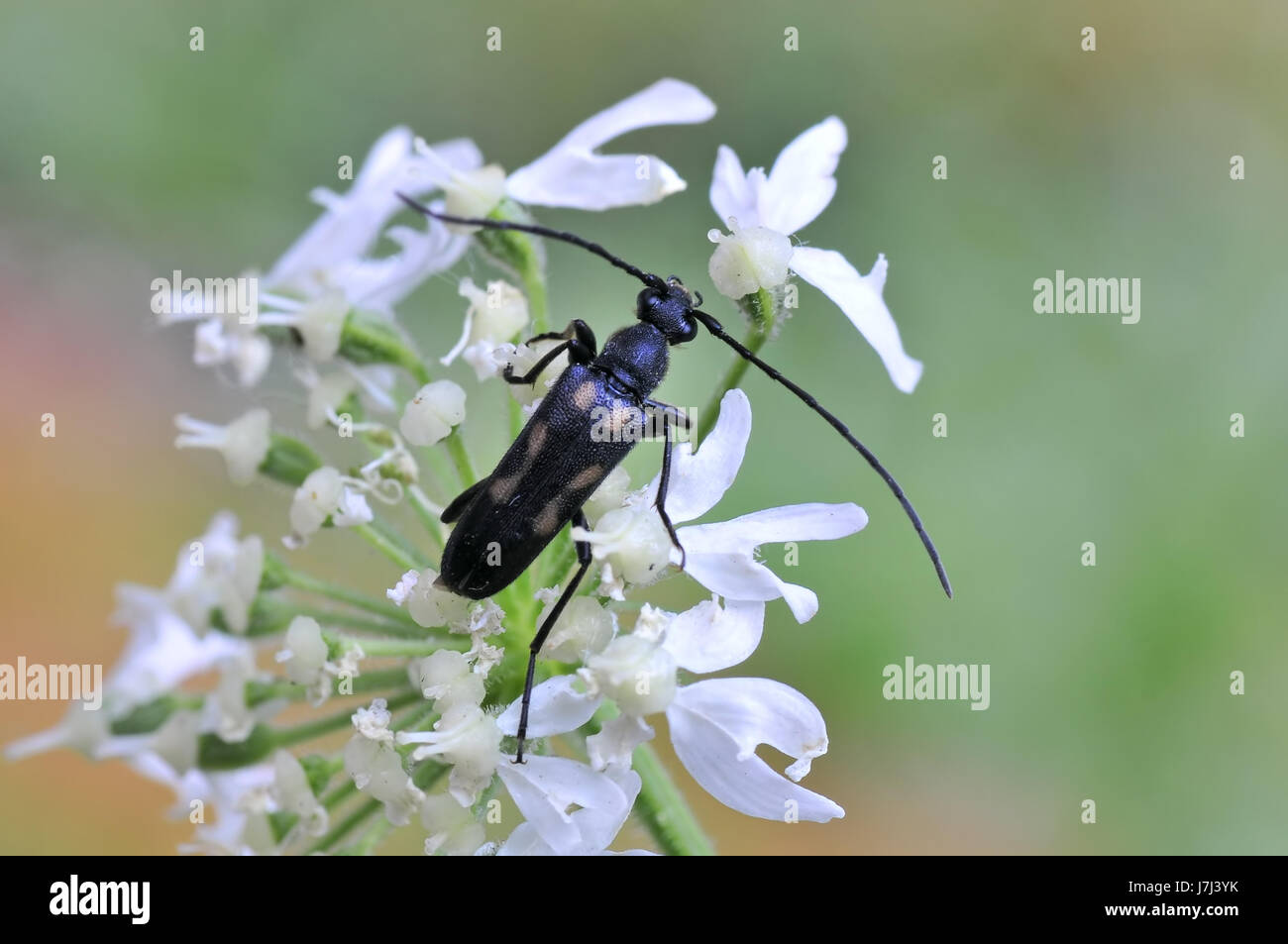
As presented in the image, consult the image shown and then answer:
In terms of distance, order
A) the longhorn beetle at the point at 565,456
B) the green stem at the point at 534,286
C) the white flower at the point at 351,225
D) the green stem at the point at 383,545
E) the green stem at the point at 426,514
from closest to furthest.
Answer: the longhorn beetle at the point at 565,456, the green stem at the point at 383,545, the green stem at the point at 426,514, the green stem at the point at 534,286, the white flower at the point at 351,225

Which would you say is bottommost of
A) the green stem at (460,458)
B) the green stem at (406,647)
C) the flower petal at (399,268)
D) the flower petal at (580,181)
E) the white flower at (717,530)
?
the green stem at (406,647)

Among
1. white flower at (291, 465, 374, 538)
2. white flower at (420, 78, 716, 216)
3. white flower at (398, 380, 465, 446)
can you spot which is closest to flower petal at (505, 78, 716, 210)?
white flower at (420, 78, 716, 216)

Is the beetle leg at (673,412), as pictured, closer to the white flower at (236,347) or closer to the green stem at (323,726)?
the green stem at (323,726)

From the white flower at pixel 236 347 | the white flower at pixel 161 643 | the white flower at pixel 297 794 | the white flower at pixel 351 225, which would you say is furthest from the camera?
the white flower at pixel 161 643

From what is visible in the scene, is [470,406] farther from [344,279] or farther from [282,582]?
[282,582]

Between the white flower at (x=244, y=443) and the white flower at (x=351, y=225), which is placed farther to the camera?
the white flower at (x=351, y=225)

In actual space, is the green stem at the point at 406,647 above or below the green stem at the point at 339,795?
above

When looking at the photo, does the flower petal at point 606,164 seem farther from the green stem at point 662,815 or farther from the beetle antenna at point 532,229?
the green stem at point 662,815

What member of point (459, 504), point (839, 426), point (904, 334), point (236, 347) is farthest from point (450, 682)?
point (904, 334)

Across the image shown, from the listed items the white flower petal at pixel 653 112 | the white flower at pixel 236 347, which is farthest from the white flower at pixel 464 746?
the white flower petal at pixel 653 112
